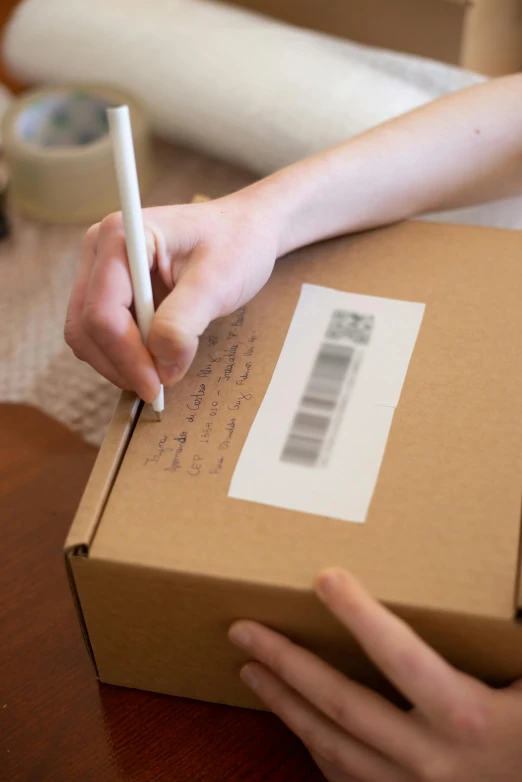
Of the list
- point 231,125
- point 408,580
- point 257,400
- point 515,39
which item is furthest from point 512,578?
point 515,39

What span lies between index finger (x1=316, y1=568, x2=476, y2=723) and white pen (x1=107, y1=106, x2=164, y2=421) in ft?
0.51

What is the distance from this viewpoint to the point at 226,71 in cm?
85

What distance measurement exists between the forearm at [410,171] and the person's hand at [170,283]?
0.03 m

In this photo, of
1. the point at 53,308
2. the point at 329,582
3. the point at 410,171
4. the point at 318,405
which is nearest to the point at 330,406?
the point at 318,405

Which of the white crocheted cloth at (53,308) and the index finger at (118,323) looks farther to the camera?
the white crocheted cloth at (53,308)

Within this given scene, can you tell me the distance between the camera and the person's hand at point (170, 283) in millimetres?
458

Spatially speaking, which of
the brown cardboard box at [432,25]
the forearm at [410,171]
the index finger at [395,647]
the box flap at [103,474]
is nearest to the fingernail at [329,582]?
the index finger at [395,647]

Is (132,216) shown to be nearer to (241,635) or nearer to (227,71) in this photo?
(241,635)

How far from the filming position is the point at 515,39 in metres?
0.94

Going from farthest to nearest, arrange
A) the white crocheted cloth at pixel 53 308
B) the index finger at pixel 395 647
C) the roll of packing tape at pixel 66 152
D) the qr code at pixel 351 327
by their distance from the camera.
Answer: the roll of packing tape at pixel 66 152
the white crocheted cloth at pixel 53 308
the qr code at pixel 351 327
the index finger at pixel 395 647

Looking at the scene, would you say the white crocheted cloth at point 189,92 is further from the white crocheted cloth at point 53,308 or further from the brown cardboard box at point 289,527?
the brown cardboard box at point 289,527

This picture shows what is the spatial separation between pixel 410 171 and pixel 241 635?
36 cm

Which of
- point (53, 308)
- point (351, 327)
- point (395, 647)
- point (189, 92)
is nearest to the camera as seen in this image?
point (395, 647)

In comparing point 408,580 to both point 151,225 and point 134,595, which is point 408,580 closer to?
point 134,595
